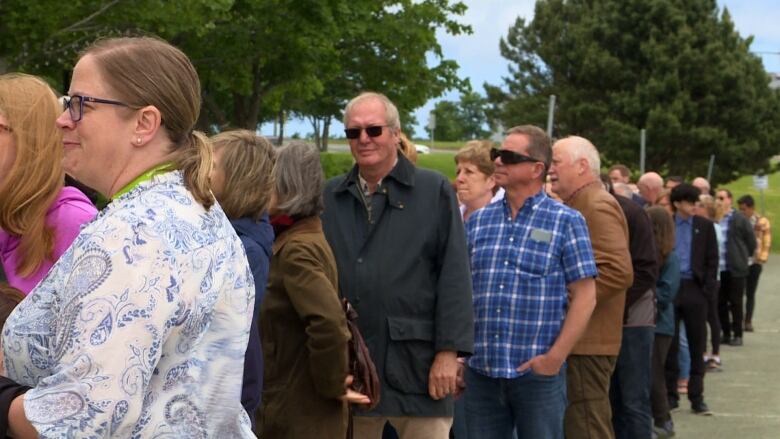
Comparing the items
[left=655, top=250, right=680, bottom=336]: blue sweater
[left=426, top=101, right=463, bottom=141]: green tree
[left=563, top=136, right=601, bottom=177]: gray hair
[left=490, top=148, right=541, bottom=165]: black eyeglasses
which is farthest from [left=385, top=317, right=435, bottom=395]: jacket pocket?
[left=426, top=101, right=463, bottom=141]: green tree

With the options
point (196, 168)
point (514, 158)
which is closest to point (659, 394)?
point (514, 158)

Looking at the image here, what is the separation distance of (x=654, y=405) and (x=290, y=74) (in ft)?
54.1

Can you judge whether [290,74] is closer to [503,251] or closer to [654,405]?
[654,405]

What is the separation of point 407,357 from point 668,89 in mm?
55619

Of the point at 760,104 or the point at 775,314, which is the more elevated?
the point at 760,104

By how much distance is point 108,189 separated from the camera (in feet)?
8.75

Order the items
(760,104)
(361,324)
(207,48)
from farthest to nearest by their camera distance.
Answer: (760,104) → (207,48) → (361,324)

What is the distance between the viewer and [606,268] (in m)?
7.32

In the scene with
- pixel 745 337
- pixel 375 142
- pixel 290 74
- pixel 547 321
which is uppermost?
pixel 290 74

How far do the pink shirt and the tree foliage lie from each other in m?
4.52

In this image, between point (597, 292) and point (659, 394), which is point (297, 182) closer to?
point (597, 292)

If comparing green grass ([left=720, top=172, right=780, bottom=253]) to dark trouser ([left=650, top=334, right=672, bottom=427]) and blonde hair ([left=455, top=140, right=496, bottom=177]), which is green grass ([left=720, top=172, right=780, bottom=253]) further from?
blonde hair ([left=455, top=140, right=496, bottom=177])

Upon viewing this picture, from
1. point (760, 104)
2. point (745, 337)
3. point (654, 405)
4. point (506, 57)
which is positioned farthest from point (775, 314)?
point (506, 57)

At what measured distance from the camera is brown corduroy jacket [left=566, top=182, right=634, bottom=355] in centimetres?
730
